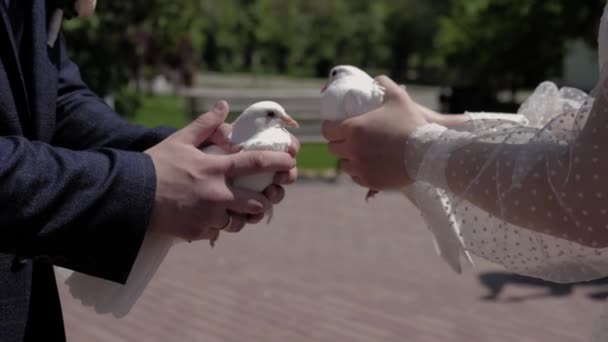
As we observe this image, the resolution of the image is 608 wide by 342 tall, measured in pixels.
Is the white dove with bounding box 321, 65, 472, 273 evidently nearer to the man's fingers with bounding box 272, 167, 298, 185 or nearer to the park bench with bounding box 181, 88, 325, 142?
the man's fingers with bounding box 272, 167, 298, 185

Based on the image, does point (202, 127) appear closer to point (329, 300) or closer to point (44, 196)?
point (44, 196)

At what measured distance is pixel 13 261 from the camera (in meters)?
1.64

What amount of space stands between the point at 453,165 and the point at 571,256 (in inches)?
12.7

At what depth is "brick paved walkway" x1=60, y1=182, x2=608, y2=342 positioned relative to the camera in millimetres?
5168

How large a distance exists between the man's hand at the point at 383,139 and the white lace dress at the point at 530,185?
3 centimetres

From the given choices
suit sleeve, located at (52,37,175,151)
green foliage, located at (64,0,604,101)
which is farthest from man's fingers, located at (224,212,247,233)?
green foliage, located at (64,0,604,101)

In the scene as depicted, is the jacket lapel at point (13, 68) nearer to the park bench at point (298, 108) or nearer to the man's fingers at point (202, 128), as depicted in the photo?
the man's fingers at point (202, 128)

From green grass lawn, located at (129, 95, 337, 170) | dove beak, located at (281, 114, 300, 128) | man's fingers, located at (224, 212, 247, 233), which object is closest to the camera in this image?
man's fingers, located at (224, 212, 247, 233)

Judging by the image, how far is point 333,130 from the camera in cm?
212

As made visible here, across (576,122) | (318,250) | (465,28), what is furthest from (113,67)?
(465,28)

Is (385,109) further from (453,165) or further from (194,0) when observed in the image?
(194,0)

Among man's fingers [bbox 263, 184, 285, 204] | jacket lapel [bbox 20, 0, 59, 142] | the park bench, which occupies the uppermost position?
jacket lapel [bbox 20, 0, 59, 142]

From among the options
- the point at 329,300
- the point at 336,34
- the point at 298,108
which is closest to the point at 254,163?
the point at 329,300

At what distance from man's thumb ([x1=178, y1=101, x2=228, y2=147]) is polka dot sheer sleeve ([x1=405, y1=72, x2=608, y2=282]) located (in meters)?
0.46
